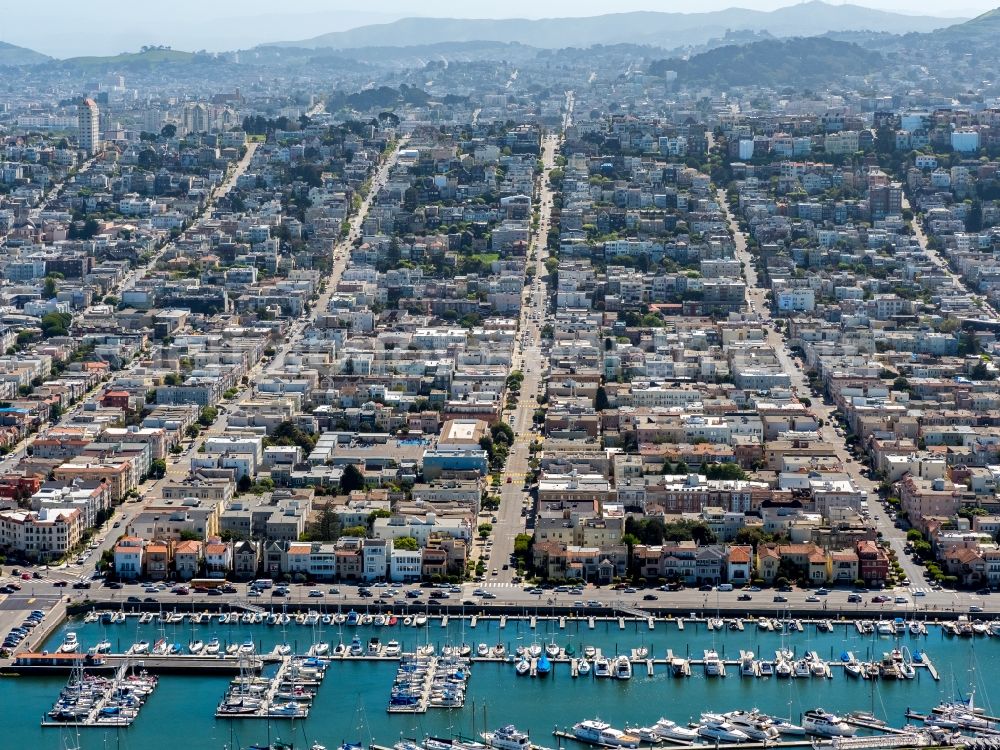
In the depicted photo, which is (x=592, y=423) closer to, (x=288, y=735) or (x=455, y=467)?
(x=455, y=467)

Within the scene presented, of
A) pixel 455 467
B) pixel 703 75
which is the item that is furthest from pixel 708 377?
pixel 703 75

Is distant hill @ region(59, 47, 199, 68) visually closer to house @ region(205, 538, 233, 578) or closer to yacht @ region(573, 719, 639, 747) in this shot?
house @ region(205, 538, 233, 578)

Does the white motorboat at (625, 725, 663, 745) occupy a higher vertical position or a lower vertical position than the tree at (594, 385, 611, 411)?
lower

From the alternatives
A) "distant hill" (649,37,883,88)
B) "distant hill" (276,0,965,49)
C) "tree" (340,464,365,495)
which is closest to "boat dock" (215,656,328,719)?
"tree" (340,464,365,495)

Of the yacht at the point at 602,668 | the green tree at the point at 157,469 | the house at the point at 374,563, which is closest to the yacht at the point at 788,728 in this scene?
the yacht at the point at 602,668

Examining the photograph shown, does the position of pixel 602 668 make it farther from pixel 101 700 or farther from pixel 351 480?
pixel 351 480

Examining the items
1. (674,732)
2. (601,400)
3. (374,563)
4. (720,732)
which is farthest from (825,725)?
(601,400)
